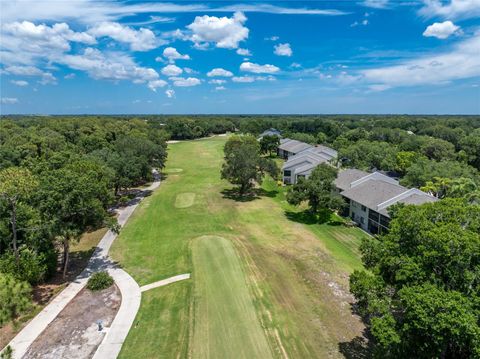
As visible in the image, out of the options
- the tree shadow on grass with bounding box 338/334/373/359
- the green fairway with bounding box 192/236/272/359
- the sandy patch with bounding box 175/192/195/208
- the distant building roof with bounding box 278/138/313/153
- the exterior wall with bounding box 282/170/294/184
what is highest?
the distant building roof with bounding box 278/138/313/153

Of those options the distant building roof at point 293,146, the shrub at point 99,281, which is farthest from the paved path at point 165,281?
the distant building roof at point 293,146

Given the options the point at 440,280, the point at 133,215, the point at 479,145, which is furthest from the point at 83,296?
the point at 479,145

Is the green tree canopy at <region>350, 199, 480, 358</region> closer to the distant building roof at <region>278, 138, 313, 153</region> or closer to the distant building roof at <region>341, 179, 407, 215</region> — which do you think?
the distant building roof at <region>341, 179, 407, 215</region>

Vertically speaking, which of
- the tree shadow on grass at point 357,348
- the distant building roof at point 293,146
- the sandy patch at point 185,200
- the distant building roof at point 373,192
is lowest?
the tree shadow on grass at point 357,348

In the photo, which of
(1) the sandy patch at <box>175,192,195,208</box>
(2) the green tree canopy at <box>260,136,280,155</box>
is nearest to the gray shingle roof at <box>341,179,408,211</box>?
(1) the sandy patch at <box>175,192,195,208</box>

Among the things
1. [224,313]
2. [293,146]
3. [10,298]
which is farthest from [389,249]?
[293,146]

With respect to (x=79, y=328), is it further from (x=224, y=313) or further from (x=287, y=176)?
(x=287, y=176)

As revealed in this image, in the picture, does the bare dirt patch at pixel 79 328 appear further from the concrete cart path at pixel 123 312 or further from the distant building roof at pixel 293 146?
the distant building roof at pixel 293 146
